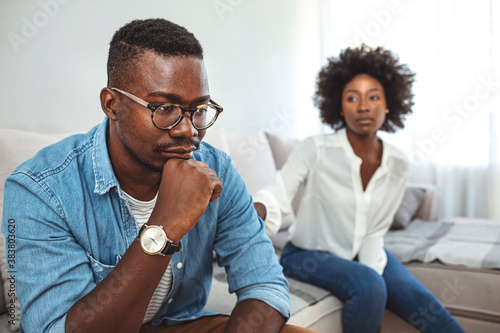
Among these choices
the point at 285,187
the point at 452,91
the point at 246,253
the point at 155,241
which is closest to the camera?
the point at 155,241

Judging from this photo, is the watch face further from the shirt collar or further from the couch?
the couch

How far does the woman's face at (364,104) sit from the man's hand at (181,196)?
106cm

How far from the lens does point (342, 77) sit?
1.92 meters

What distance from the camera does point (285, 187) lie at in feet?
5.31

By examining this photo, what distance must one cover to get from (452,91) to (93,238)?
10.1ft

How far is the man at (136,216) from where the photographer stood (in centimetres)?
77

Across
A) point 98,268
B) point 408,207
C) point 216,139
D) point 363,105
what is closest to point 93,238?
point 98,268

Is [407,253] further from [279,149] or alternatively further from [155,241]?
[155,241]

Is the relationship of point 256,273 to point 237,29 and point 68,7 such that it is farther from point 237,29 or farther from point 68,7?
point 237,29

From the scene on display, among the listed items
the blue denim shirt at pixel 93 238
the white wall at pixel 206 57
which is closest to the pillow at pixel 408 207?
the white wall at pixel 206 57

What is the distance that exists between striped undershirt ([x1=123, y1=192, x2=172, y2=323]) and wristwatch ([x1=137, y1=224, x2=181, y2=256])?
186mm

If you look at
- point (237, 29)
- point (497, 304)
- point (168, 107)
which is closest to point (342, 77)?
A: point (237, 29)

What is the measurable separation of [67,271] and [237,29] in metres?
2.10

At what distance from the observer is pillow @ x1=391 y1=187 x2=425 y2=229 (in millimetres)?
2400
